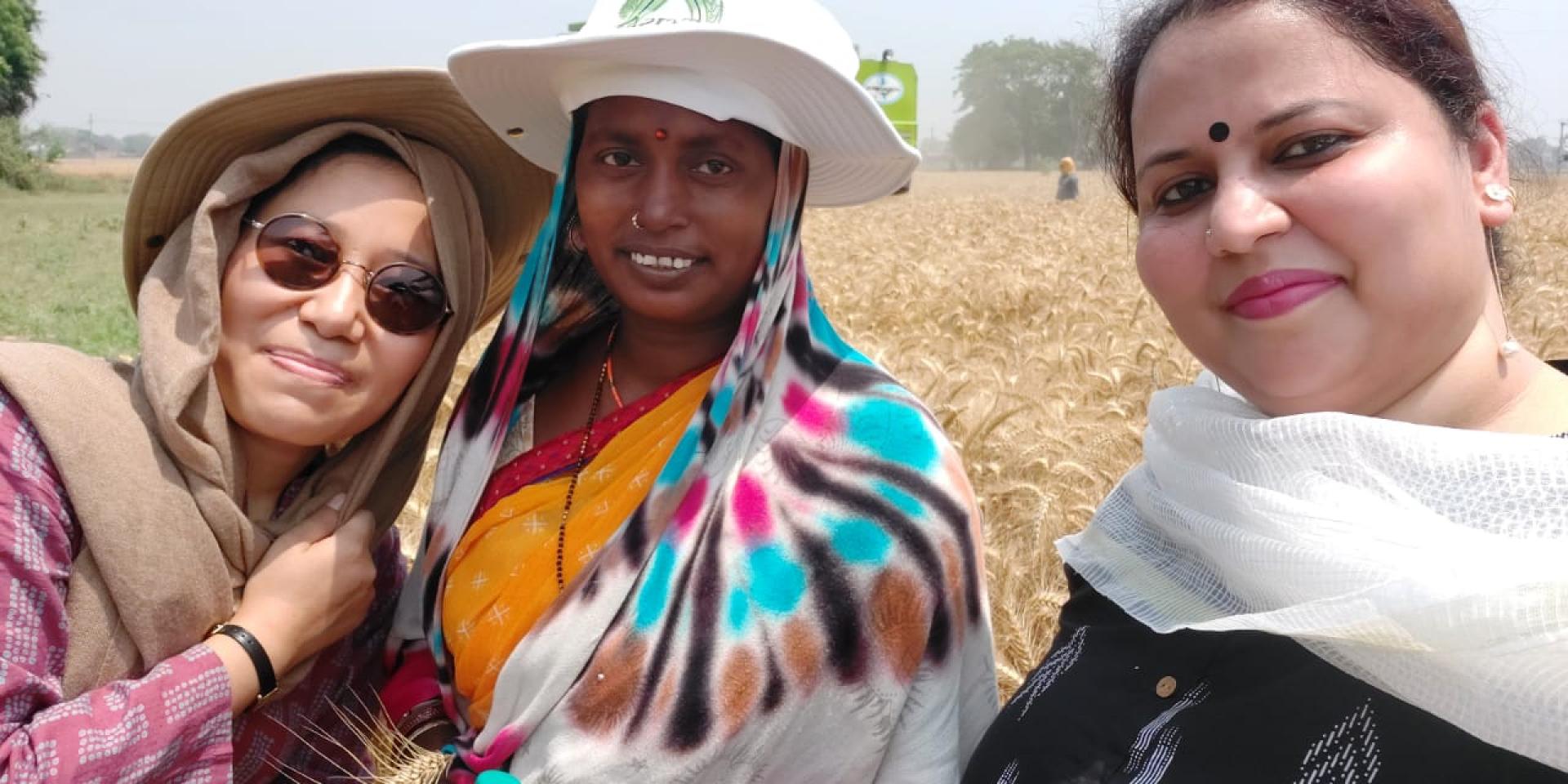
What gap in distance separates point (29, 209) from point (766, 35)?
37596mm

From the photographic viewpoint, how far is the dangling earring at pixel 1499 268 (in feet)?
4.06

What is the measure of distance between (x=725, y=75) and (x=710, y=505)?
2.09ft

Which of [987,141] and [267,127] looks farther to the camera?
[987,141]

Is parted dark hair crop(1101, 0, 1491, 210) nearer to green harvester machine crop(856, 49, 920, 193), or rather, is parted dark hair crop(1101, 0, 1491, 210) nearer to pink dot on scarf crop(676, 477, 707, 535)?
pink dot on scarf crop(676, 477, 707, 535)

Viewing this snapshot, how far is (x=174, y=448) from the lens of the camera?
5.55 feet

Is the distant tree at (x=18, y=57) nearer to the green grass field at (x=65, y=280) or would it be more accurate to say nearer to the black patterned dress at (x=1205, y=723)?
the green grass field at (x=65, y=280)

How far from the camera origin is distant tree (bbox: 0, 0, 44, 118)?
3997cm

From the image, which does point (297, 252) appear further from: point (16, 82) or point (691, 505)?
point (16, 82)

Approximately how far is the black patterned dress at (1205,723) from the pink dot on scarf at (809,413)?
432 mm

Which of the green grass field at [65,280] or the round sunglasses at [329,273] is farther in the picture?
the green grass field at [65,280]

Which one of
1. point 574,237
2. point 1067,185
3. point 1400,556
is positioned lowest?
point 1067,185

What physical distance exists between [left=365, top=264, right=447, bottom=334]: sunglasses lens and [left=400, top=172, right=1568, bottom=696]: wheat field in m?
1.12

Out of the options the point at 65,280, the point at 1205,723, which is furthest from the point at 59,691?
the point at 65,280

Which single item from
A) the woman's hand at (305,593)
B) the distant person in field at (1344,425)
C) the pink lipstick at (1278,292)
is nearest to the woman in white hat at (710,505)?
the woman's hand at (305,593)
